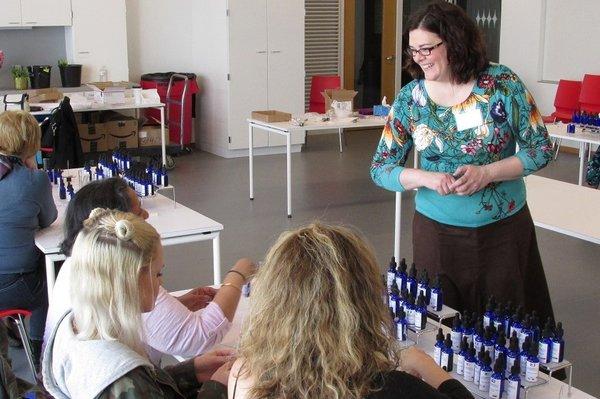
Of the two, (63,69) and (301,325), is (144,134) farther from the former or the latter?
(301,325)

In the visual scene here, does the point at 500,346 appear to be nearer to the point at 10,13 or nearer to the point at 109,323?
the point at 109,323

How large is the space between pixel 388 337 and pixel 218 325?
3.53 ft

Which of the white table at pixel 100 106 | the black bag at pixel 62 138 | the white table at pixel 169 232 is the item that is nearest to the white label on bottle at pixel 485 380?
the white table at pixel 169 232

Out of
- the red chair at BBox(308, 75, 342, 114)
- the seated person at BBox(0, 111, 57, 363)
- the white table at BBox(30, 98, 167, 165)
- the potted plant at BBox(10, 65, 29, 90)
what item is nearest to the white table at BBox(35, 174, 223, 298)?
the seated person at BBox(0, 111, 57, 363)

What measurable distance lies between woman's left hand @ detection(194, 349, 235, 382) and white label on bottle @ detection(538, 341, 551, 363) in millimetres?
858

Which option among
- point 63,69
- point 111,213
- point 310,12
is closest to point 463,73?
point 111,213

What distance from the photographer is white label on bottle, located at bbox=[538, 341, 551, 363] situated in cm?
221

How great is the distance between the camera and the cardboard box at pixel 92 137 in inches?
334

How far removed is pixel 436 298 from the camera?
2582mm

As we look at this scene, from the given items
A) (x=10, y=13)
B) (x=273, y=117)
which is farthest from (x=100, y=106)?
(x=273, y=117)

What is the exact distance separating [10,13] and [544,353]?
7514 mm

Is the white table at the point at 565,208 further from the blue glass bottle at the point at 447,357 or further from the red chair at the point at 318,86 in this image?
the red chair at the point at 318,86

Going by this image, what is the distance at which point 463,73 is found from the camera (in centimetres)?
268

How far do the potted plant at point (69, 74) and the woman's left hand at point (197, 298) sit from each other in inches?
247
